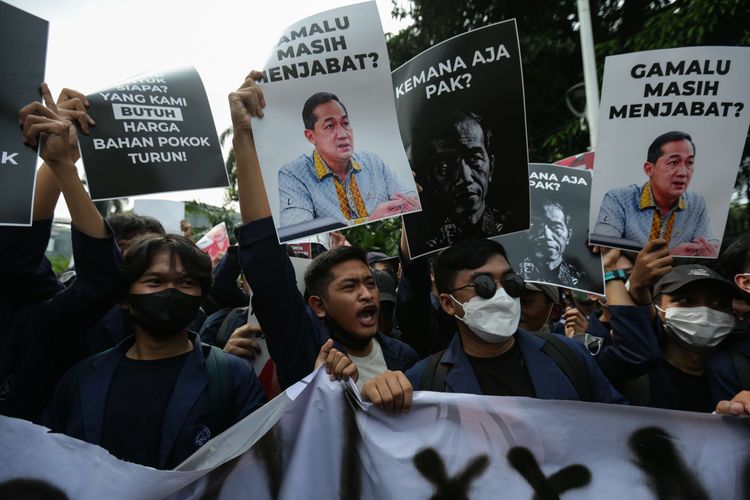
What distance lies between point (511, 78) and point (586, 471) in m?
1.44

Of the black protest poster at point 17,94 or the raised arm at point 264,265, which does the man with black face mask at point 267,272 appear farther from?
the black protest poster at point 17,94

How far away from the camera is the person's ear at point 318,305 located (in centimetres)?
306

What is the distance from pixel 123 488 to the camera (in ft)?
6.59

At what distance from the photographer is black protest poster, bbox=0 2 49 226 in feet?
7.52

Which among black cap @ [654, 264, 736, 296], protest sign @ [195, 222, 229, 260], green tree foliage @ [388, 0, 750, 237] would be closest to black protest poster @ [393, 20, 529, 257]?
black cap @ [654, 264, 736, 296]

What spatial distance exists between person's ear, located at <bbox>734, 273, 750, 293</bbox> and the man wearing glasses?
0.78 meters

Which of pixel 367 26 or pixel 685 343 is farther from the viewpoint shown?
pixel 685 343

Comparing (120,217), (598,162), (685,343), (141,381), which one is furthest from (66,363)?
(685,343)

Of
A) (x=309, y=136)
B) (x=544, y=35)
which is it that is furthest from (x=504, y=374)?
(x=544, y=35)

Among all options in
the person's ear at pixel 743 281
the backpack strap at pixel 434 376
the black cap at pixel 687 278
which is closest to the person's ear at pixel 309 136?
the backpack strap at pixel 434 376

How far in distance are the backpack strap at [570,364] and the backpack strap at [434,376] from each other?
1.24 feet

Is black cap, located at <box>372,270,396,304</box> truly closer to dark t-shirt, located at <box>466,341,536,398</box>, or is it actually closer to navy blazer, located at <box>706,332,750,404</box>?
dark t-shirt, located at <box>466,341,536,398</box>

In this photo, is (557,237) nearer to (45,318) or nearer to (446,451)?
(446,451)

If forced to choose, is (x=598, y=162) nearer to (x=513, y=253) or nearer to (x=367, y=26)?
(x=513, y=253)
